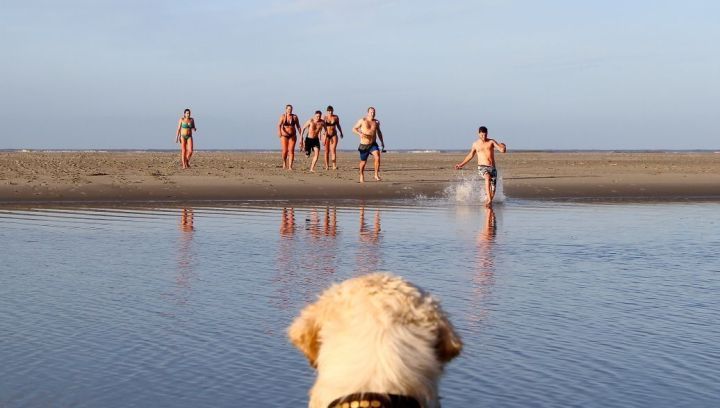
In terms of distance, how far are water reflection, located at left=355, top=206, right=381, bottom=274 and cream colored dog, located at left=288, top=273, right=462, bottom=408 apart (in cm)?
849

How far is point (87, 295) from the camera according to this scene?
30.9 ft

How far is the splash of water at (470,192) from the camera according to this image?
72.3 ft

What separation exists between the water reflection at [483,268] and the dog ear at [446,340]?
19.5 feet

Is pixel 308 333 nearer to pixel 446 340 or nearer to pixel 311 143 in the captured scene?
pixel 446 340

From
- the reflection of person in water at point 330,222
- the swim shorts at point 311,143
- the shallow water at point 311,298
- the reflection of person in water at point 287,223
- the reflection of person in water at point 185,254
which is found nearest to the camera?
the shallow water at point 311,298

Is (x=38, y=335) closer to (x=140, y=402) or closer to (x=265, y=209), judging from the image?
(x=140, y=402)

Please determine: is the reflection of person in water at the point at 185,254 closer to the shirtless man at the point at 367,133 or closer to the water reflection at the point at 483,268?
the water reflection at the point at 483,268

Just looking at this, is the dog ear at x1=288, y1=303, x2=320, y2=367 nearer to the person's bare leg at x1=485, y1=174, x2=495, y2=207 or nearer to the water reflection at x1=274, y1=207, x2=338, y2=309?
the water reflection at x1=274, y1=207, x2=338, y2=309

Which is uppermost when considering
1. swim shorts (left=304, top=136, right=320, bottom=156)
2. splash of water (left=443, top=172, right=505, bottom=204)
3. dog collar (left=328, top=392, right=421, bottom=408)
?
swim shorts (left=304, top=136, right=320, bottom=156)

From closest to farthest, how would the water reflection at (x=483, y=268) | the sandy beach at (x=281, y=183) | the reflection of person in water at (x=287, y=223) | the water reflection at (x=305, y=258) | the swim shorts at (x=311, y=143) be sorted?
the water reflection at (x=483, y=268) < the water reflection at (x=305, y=258) < the reflection of person in water at (x=287, y=223) < the sandy beach at (x=281, y=183) < the swim shorts at (x=311, y=143)

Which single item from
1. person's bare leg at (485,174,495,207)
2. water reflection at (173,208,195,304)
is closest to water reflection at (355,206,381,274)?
water reflection at (173,208,195,304)

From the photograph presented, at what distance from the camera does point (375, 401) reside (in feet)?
7.23

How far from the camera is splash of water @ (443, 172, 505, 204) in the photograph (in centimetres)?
2205

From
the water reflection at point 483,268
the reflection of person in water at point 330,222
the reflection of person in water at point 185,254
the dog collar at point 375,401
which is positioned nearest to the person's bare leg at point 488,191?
the reflection of person in water at point 330,222
